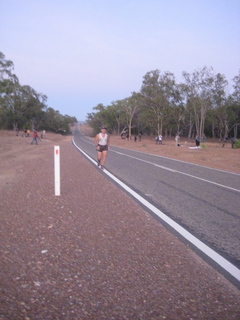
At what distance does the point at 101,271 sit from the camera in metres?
3.70

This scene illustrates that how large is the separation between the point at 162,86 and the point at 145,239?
2095 inches

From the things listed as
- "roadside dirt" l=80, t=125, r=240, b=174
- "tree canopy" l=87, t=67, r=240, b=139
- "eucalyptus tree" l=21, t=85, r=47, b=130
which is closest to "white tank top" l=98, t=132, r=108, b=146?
"roadside dirt" l=80, t=125, r=240, b=174

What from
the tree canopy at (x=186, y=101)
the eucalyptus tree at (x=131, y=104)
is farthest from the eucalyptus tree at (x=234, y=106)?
the eucalyptus tree at (x=131, y=104)

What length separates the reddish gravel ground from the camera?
296 cm

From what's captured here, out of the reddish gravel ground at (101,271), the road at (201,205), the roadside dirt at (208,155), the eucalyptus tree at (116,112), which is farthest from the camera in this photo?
the eucalyptus tree at (116,112)

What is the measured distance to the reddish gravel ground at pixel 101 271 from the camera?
296 cm

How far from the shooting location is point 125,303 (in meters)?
3.05

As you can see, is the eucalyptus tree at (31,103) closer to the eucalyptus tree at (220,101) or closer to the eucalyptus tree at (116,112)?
the eucalyptus tree at (116,112)

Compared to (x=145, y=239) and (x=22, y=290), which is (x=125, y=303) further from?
(x=145, y=239)

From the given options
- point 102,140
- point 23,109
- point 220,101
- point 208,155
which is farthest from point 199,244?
point 23,109

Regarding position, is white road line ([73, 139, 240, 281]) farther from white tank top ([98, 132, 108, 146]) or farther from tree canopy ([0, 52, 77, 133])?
tree canopy ([0, 52, 77, 133])

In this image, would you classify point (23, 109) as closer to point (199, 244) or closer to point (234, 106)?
point (234, 106)

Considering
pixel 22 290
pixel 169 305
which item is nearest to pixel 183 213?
pixel 169 305

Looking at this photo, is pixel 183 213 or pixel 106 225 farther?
pixel 183 213
